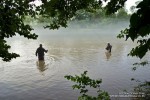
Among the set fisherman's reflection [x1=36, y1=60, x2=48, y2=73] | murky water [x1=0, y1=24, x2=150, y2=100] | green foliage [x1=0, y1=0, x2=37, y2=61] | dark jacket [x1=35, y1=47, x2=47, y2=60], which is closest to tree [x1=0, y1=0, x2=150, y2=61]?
green foliage [x1=0, y1=0, x2=37, y2=61]

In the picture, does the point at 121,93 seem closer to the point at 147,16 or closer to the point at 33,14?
the point at 33,14

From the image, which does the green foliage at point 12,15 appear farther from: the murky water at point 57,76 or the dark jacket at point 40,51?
the dark jacket at point 40,51

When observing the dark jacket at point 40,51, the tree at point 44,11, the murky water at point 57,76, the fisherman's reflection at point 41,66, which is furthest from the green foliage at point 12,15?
the dark jacket at point 40,51

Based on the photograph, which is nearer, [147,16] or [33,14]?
[147,16]

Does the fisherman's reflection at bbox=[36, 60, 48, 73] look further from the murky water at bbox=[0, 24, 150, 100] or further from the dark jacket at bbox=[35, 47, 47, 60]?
the dark jacket at bbox=[35, 47, 47, 60]

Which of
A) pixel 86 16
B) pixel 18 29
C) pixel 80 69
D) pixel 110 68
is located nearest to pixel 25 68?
pixel 80 69

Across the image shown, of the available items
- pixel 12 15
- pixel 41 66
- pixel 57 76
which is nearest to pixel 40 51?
pixel 41 66

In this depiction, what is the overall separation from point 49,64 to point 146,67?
22.5 feet

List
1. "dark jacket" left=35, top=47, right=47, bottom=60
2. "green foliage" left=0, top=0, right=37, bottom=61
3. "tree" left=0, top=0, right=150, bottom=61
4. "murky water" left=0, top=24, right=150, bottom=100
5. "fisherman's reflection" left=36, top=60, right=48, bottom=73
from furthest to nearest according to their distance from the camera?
"dark jacket" left=35, top=47, right=47, bottom=60 < "fisherman's reflection" left=36, top=60, right=48, bottom=73 < "murky water" left=0, top=24, right=150, bottom=100 < "green foliage" left=0, top=0, right=37, bottom=61 < "tree" left=0, top=0, right=150, bottom=61

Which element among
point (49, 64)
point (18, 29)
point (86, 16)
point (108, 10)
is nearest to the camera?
point (108, 10)

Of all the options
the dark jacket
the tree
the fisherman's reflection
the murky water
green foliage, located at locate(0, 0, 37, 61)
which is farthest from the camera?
the dark jacket

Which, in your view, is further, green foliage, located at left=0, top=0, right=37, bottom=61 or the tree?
green foliage, located at left=0, top=0, right=37, bottom=61

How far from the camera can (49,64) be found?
1775 centimetres

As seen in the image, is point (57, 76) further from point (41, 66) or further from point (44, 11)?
point (44, 11)
